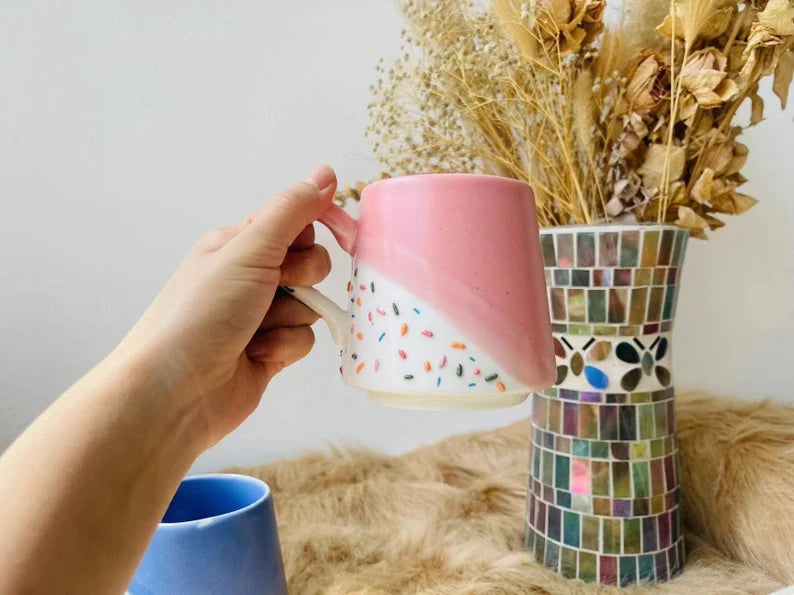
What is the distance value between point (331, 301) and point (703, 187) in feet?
1.16

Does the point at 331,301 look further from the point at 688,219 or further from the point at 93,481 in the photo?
the point at 688,219

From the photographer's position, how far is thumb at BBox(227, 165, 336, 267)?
0.44m

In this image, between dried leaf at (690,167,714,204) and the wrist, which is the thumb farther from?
dried leaf at (690,167,714,204)

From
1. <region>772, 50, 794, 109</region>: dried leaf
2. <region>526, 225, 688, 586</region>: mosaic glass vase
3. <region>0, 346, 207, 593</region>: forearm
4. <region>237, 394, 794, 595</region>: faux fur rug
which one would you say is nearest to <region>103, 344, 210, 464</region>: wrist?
<region>0, 346, 207, 593</region>: forearm

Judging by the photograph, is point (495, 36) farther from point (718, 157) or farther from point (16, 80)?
point (16, 80)

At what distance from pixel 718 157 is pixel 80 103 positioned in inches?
28.4

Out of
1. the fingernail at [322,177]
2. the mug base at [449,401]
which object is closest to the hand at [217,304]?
the fingernail at [322,177]

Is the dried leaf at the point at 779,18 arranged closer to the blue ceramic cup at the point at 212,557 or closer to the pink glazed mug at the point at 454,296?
the pink glazed mug at the point at 454,296

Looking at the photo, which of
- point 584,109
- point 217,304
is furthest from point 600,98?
point 217,304

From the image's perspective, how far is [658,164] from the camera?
564 millimetres

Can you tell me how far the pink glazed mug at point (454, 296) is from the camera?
1.18 feet

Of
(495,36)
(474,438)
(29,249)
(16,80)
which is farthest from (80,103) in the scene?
(474,438)

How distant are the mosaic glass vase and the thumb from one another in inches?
9.4

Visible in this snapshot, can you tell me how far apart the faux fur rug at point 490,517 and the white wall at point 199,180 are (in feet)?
0.47
